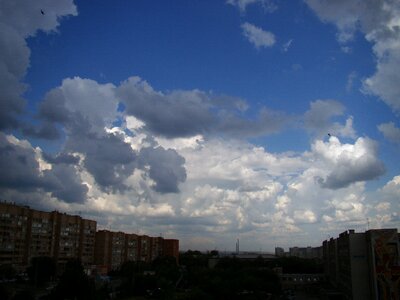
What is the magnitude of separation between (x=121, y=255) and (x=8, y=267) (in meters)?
36.6

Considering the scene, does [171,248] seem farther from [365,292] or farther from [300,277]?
[365,292]

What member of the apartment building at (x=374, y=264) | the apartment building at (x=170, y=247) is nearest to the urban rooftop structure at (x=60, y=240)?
the apartment building at (x=170, y=247)

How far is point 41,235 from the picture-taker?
70.6 m

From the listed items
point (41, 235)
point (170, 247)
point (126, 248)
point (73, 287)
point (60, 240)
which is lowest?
point (73, 287)

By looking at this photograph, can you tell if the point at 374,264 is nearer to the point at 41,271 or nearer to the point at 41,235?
the point at 41,271

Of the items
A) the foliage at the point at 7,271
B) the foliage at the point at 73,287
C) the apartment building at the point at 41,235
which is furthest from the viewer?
the apartment building at the point at 41,235

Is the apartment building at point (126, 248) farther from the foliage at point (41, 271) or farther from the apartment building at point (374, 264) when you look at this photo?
the apartment building at point (374, 264)

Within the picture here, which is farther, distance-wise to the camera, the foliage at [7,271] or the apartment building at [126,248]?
the apartment building at [126,248]

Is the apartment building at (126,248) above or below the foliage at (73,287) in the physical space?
above

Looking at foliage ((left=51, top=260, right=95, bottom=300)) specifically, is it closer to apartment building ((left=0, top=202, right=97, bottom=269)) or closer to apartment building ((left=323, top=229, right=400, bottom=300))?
apartment building ((left=0, top=202, right=97, bottom=269))

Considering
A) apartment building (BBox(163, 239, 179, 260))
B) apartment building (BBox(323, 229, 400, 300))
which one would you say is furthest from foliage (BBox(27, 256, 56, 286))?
apartment building (BBox(163, 239, 179, 260))

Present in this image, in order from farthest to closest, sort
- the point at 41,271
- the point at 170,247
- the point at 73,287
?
the point at 170,247 → the point at 41,271 → the point at 73,287

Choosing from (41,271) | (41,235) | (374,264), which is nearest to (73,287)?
(41,271)

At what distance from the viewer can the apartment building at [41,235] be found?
63.4 m
